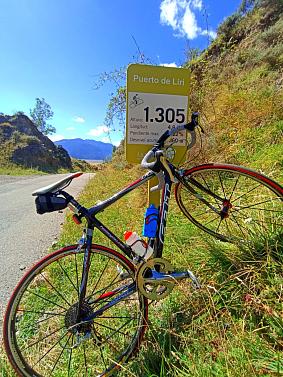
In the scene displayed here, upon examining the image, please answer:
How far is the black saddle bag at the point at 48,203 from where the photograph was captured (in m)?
1.75

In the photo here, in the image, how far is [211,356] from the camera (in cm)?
153

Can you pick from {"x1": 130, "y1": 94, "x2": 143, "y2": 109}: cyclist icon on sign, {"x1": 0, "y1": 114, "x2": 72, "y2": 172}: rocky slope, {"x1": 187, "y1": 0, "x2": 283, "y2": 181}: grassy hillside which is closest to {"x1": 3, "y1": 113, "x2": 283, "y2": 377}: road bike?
{"x1": 130, "y1": 94, "x2": 143, "y2": 109}: cyclist icon on sign

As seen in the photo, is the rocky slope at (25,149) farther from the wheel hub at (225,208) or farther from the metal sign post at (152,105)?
the wheel hub at (225,208)

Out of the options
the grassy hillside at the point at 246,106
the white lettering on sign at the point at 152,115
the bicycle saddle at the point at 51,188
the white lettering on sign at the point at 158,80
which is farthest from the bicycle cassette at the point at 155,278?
the grassy hillside at the point at 246,106

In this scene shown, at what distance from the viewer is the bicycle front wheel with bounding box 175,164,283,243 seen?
81.6 inches

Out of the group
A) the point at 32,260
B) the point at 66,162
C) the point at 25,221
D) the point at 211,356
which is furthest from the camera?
the point at 66,162

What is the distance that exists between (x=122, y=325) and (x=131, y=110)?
194 centimetres

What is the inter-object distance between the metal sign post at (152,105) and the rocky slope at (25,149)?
34603 millimetres

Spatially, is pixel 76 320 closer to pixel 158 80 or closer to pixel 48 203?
pixel 48 203

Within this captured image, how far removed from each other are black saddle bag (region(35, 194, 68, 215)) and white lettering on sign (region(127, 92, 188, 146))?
1183mm

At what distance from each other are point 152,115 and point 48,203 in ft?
4.79

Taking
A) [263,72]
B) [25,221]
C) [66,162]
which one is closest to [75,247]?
[25,221]

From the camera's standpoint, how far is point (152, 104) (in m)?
2.70

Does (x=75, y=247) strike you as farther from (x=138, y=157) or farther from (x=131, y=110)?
(x=131, y=110)
